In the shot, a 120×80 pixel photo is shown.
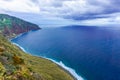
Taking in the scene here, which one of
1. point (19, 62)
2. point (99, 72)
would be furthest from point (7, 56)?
point (99, 72)

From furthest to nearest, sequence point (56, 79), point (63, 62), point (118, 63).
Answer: point (63, 62) < point (118, 63) < point (56, 79)

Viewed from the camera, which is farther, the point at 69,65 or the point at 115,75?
the point at 69,65

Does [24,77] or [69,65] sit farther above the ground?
[24,77]

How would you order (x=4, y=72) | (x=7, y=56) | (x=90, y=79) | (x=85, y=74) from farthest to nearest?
(x=85, y=74), (x=90, y=79), (x=7, y=56), (x=4, y=72)

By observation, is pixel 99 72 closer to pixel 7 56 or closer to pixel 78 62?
pixel 78 62

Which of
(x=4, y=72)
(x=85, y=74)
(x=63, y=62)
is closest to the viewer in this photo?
(x=4, y=72)

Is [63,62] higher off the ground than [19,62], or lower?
lower

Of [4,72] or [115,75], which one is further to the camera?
[115,75]

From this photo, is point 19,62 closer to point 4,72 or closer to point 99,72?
point 4,72

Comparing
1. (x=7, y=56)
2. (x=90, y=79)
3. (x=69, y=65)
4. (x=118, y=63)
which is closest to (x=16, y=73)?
(x=7, y=56)

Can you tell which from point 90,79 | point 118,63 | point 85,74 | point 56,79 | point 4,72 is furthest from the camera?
point 118,63
